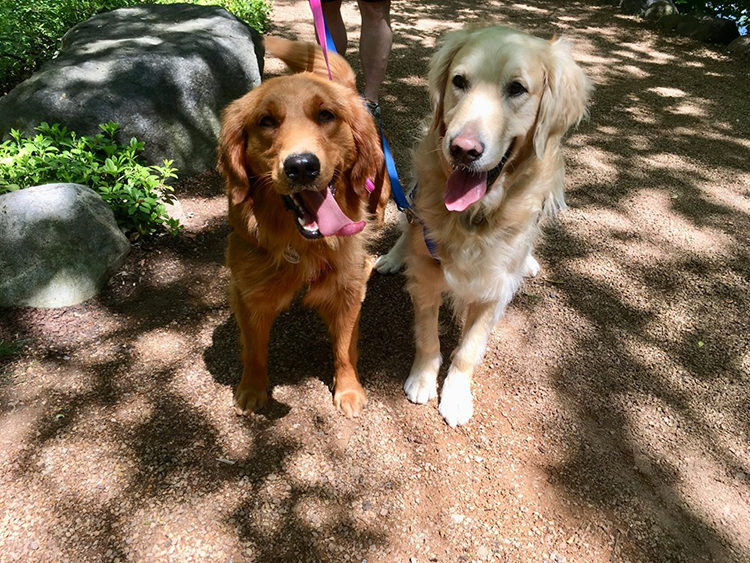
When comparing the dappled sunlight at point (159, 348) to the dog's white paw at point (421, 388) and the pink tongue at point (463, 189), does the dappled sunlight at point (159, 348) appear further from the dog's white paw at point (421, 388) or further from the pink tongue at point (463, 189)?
the pink tongue at point (463, 189)

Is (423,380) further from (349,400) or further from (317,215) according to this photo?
(317,215)

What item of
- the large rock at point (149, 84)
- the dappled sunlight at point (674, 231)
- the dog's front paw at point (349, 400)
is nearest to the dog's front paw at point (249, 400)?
the dog's front paw at point (349, 400)

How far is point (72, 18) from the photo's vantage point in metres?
5.55

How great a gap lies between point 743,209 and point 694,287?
1350mm

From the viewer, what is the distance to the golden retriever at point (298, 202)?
1862mm

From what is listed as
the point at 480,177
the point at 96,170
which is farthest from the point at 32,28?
the point at 480,177

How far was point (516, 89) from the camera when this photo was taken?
192 cm

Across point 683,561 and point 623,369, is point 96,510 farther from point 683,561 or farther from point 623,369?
point 623,369

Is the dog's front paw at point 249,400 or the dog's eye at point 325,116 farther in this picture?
the dog's front paw at point 249,400

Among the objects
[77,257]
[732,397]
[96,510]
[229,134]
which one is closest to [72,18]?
[77,257]

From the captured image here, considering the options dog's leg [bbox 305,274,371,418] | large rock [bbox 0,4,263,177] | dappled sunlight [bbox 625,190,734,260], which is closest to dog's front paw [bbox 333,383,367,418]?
dog's leg [bbox 305,274,371,418]

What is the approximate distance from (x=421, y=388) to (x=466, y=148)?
1.38 metres

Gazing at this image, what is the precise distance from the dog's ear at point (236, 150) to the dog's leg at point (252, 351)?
551mm

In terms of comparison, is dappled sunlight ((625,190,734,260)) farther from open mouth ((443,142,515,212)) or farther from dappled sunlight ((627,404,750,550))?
open mouth ((443,142,515,212))
